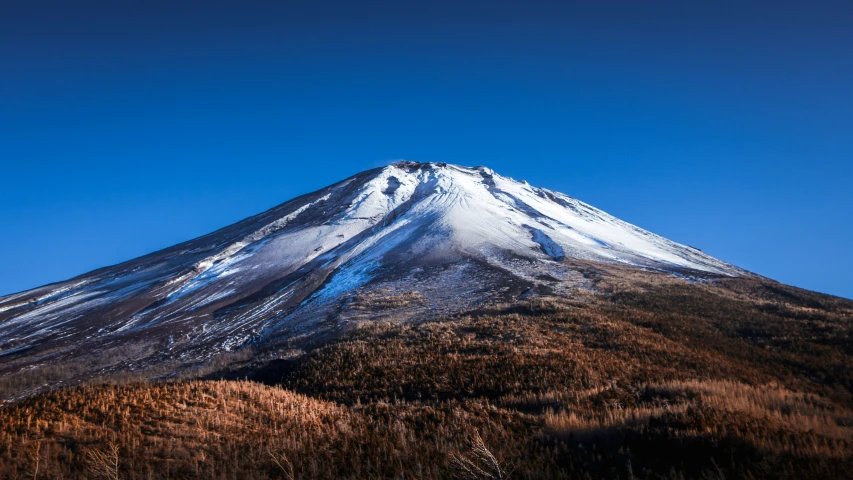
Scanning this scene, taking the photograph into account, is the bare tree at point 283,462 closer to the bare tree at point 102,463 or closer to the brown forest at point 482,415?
the brown forest at point 482,415

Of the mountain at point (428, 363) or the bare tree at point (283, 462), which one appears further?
the mountain at point (428, 363)

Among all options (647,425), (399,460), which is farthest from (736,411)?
(399,460)

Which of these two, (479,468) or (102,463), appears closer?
(479,468)

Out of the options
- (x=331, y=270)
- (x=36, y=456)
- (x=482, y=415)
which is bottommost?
(x=482, y=415)

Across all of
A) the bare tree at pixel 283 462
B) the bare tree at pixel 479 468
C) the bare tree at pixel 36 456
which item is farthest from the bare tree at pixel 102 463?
the bare tree at pixel 479 468

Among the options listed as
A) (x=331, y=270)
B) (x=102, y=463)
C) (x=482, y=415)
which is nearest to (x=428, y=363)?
(x=482, y=415)

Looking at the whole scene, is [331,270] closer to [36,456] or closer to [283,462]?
[36,456]

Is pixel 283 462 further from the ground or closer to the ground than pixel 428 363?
further from the ground

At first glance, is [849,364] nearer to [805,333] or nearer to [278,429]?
[805,333]
